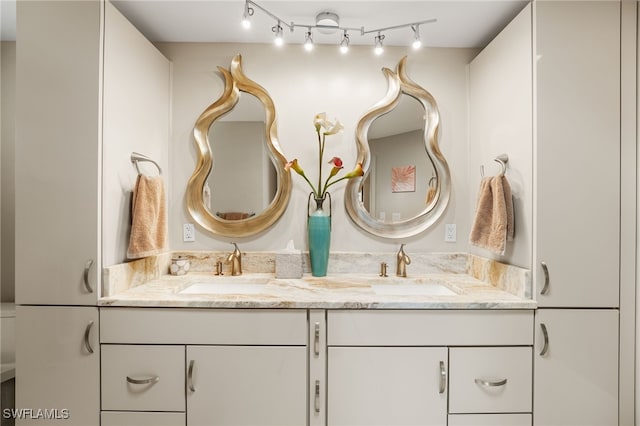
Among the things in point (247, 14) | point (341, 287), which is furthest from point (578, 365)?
point (247, 14)

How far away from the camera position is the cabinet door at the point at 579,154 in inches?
58.2

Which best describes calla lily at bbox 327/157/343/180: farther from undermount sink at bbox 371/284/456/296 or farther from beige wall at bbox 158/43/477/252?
undermount sink at bbox 371/284/456/296

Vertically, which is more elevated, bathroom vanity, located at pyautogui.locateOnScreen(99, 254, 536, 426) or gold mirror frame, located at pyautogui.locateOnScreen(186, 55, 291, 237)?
gold mirror frame, located at pyautogui.locateOnScreen(186, 55, 291, 237)

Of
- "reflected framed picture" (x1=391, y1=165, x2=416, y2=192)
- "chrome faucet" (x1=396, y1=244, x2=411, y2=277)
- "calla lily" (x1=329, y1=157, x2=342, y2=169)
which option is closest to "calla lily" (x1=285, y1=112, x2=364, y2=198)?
"calla lily" (x1=329, y1=157, x2=342, y2=169)

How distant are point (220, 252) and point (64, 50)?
125cm

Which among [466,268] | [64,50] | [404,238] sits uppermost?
[64,50]

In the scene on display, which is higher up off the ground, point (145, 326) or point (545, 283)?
point (545, 283)

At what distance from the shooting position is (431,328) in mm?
1487

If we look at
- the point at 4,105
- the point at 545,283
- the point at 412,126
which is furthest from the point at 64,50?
the point at 545,283

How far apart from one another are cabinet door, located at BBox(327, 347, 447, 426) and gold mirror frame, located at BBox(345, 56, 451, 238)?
0.82 m

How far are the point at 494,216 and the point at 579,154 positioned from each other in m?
0.42

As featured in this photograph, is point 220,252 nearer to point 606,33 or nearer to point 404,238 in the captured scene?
point 404,238

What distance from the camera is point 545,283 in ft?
4.87

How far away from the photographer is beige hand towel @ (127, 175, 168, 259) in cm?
168
